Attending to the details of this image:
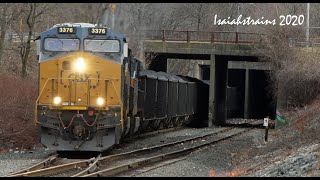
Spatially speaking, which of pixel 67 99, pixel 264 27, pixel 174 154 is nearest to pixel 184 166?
pixel 174 154

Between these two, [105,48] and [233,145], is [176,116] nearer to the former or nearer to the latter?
[233,145]

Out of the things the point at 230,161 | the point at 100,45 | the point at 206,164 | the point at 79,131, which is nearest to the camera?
the point at 206,164

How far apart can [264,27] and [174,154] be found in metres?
Result: 27.4

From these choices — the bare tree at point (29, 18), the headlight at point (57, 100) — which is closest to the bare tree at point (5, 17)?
the bare tree at point (29, 18)

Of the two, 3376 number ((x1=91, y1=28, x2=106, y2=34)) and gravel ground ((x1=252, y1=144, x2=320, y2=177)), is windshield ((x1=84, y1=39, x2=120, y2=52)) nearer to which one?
3376 number ((x1=91, y1=28, x2=106, y2=34))

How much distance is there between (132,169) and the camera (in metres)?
14.3

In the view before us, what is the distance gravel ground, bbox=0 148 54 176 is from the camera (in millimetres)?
14180

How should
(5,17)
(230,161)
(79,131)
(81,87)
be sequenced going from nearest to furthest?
(79,131)
(81,87)
(230,161)
(5,17)

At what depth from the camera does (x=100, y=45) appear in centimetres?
1714

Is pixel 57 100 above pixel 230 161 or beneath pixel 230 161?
above

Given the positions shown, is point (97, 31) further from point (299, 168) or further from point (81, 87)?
point (299, 168)

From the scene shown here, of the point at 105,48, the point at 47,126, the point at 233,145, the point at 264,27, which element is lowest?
the point at 233,145

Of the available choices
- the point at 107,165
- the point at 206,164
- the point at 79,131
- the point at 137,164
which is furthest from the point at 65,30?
the point at 206,164

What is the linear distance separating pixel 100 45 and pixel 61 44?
1.18 metres
